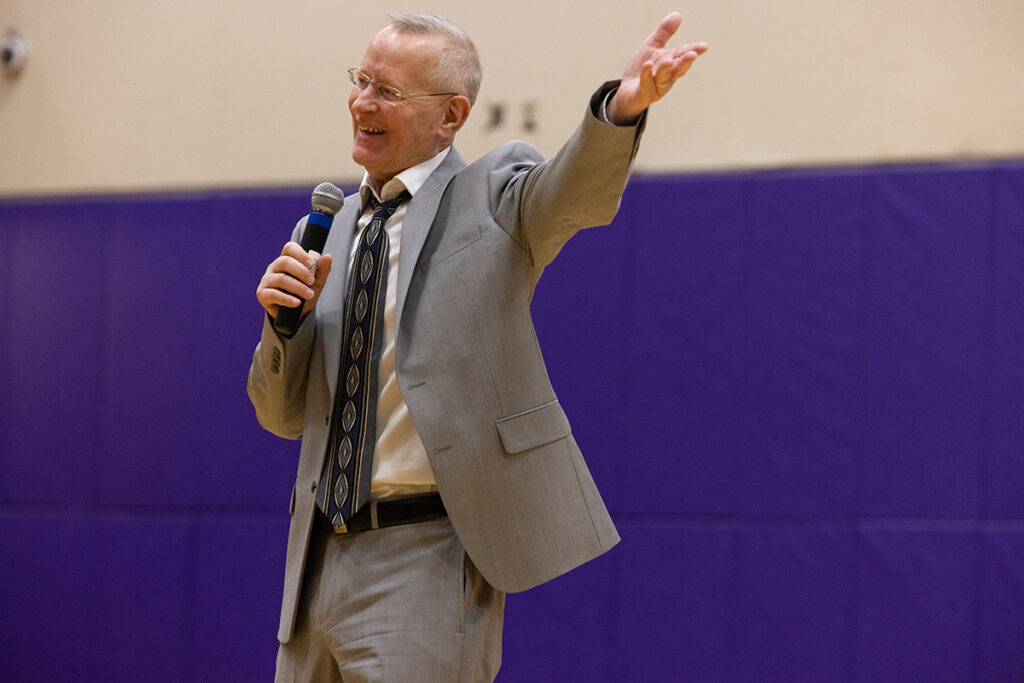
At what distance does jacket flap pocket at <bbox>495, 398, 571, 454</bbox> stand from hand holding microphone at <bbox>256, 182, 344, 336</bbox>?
36 centimetres

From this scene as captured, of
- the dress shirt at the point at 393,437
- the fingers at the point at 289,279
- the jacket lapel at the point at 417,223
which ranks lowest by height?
the dress shirt at the point at 393,437

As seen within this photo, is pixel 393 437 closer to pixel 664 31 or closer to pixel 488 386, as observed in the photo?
pixel 488 386

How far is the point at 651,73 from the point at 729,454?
1.99 meters

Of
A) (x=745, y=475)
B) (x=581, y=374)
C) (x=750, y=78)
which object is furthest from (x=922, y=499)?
(x=750, y=78)

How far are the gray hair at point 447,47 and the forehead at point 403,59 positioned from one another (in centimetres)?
1

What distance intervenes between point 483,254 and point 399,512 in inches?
17.0

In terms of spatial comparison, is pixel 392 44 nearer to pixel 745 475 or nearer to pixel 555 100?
pixel 555 100

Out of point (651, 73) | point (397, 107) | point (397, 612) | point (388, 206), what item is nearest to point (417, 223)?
point (388, 206)

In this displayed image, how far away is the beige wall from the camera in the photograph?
120 inches

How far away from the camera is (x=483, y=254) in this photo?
60.3 inches

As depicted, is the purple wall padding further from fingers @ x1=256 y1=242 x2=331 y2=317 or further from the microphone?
fingers @ x1=256 y1=242 x2=331 y2=317

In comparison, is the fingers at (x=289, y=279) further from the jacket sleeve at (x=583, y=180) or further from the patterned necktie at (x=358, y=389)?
the jacket sleeve at (x=583, y=180)

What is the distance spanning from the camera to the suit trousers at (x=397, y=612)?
146 cm

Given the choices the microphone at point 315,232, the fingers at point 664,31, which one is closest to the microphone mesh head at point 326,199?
the microphone at point 315,232
